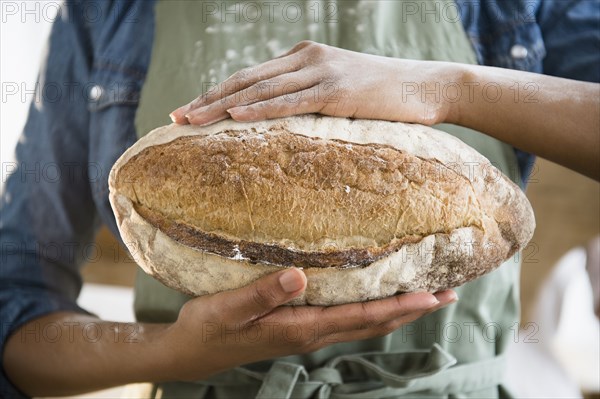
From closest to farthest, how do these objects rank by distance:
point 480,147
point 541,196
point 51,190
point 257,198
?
point 257,198 < point 480,147 < point 51,190 < point 541,196

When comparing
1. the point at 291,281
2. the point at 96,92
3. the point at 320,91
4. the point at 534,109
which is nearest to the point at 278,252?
the point at 291,281

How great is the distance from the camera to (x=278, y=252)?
454 mm

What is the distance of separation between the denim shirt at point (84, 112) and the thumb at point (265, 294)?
22 cm

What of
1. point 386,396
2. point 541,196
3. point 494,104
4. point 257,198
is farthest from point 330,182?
point 541,196

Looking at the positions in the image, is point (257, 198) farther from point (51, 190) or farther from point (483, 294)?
point (51, 190)

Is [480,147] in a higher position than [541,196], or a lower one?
higher

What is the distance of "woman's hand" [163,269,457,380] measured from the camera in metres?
0.47

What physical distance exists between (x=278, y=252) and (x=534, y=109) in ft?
0.80

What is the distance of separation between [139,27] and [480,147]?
1.15 ft

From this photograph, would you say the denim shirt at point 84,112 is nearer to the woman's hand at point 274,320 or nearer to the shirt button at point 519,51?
the shirt button at point 519,51

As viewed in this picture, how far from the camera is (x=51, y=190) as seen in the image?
0.77 meters

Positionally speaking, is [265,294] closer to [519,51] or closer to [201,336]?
[201,336]

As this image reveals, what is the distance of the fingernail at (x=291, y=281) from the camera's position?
441 millimetres

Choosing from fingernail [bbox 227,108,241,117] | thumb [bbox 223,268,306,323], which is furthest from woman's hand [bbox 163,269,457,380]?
fingernail [bbox 227,108,241,117]
